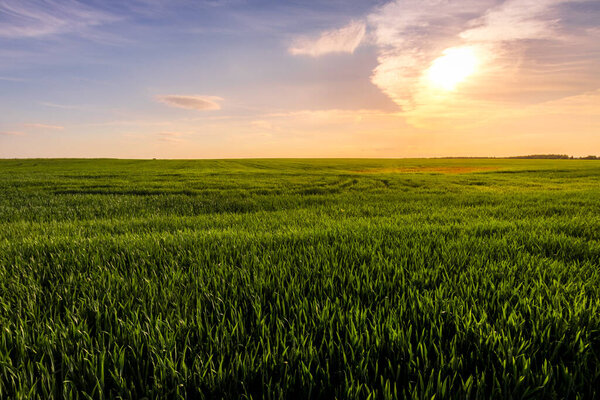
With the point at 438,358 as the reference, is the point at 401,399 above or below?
below

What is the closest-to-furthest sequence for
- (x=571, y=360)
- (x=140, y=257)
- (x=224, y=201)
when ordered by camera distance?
(x=571, y=360)
(x=140, y=257)
(x=224, y=201)

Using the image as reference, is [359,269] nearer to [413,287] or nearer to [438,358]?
[413,287]

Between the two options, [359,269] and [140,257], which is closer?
[359,269]

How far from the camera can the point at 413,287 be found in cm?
244

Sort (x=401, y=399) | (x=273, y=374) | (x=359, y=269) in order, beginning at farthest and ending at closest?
(x=359, y=269) → (x=273, y=374) → (x=401, y=399)

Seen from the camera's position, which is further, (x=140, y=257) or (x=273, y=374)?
(x=140, y=257)

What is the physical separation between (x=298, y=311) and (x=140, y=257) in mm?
2490

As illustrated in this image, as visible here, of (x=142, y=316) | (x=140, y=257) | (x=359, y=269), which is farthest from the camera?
(x=140, y=257)

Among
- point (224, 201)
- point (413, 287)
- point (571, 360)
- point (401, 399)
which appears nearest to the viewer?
point (401, 399)

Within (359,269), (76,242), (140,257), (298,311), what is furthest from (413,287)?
(76,242)

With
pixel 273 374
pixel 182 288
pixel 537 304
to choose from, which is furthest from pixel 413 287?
pixel 182 288

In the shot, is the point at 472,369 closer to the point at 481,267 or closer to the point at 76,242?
the point at 481,267

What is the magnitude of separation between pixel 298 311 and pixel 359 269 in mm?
1107

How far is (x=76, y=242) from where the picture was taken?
14.0ft
